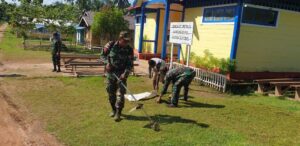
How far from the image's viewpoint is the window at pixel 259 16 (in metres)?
12.7

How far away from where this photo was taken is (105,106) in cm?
876

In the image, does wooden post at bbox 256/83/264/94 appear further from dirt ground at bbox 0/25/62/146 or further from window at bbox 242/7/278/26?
dirt ground at bbox 0/25/62/146

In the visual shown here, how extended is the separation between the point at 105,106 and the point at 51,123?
1820 millimetres

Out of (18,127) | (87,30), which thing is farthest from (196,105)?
(87,30)

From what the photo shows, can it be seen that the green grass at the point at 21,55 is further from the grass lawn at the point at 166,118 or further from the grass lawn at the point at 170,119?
the grass lawn at the point at 170,119

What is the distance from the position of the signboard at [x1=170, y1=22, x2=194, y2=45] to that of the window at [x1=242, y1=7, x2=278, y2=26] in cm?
218

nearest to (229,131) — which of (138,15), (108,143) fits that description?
(108,143)

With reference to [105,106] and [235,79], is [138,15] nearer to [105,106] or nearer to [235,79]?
[235,79]

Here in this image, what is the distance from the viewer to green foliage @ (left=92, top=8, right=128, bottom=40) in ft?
105

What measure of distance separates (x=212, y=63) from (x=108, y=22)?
2041cm

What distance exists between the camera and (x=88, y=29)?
41.1m

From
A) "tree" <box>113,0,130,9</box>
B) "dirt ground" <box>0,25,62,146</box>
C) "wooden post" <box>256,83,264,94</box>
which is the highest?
"tree" <box>113,0,130,9</box>

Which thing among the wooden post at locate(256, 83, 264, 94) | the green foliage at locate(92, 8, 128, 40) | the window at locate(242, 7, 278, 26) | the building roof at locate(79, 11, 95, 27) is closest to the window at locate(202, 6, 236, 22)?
the window at locate(242, 7, 278, 26)

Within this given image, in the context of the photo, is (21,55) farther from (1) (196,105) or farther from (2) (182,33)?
(1) (196,105)
